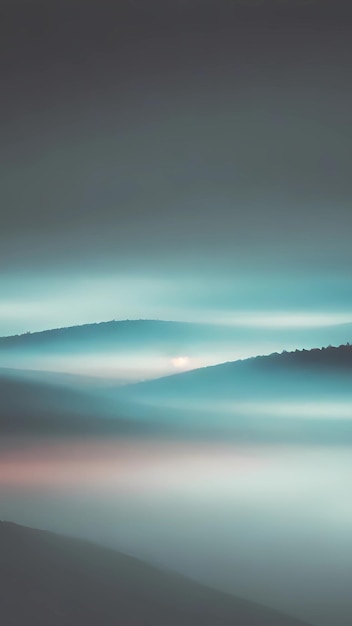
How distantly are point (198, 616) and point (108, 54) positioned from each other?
1.37m

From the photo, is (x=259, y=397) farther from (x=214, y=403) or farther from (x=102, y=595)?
(x=102, y=595)

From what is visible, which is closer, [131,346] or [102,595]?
[102,595]

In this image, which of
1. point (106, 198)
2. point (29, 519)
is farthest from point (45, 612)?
point (106, 198)

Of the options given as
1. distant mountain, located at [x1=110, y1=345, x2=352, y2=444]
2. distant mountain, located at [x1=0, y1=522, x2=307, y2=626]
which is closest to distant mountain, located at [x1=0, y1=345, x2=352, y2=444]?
distant mountain, located at [x1=110, y1=345, x2=352, y2=444]

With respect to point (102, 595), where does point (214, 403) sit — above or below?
above

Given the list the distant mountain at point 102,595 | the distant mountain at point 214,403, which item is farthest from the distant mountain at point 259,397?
the distant mountain at point 102,595

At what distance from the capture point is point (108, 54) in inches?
76.2

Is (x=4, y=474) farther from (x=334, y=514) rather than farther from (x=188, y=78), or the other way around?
(x=188, y=78)

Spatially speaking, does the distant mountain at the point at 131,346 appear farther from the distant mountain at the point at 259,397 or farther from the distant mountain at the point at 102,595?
the distant mountain at the point at 102,595

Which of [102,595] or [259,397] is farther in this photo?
[259,397]

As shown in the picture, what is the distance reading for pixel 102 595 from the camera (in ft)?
3.23

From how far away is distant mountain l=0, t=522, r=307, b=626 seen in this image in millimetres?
954

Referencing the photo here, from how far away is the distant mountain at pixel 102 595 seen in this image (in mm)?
954

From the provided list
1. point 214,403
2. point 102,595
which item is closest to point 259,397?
point 214,403
